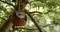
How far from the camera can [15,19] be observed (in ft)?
4.95

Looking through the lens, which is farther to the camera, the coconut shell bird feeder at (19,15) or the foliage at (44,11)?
the foliage at (44,11)

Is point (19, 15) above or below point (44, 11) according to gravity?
above

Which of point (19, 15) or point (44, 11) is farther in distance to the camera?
point (44, 11)

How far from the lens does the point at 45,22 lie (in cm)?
251

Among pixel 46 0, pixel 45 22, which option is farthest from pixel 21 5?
pixel 45 22

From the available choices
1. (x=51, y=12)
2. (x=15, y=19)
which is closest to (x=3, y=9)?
(x=51, y=12)

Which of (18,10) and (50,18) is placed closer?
(18,10)

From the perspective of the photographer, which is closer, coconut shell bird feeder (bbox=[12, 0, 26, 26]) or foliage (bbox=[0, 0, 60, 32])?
coconut shell bird feeder (bbox=[12, 0, 26, 26])

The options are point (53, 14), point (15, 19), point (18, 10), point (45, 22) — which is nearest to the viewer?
point (18, 10)

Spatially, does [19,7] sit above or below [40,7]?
above

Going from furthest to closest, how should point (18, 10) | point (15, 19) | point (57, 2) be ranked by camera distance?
point (57, 2)
point (15, 19)
point (18, 10)

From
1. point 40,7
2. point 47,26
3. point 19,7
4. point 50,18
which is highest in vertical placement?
point 19,7

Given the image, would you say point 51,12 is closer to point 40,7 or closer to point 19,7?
point 40,7

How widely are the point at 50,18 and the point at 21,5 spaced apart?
97 cm
